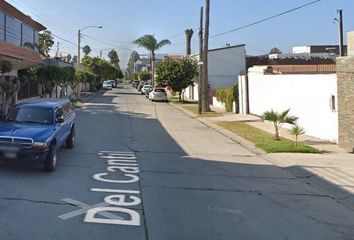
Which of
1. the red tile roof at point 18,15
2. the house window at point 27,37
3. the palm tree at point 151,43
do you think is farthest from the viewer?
the palm tree at point 151,43

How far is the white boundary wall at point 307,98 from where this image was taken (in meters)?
18.8

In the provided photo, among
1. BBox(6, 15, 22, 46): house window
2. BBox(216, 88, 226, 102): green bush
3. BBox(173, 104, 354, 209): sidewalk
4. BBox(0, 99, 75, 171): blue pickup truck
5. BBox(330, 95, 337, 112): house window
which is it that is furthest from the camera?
BBox(216, 88, 226, 102): green bush

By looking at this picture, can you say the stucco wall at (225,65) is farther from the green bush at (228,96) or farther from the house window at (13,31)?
the house window at (13,31)

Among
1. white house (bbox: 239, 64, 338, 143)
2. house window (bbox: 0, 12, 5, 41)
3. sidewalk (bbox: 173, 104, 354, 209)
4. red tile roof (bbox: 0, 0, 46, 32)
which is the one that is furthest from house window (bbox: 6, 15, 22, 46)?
sidewalk (bbox: 173, 104, 354, 209)

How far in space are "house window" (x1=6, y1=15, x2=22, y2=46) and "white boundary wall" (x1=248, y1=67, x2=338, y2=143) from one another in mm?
15572

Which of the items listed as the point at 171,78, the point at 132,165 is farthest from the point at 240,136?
the point at 171,78

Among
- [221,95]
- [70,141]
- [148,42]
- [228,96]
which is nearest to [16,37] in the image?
[228,96]

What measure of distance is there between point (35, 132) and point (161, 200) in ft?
12.1

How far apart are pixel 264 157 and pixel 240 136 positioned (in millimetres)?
5126

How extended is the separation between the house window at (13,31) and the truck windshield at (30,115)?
59.9 feet

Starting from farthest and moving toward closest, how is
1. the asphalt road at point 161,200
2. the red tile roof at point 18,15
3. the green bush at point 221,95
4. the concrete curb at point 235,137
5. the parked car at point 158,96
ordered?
the parked car at point 158,96
the green bush at point 221,95
the red tile roof at point 18,15
the concrete curb at point 235,137
the asphalt road at point 161,200

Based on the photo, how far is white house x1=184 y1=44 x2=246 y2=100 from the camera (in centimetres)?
5234

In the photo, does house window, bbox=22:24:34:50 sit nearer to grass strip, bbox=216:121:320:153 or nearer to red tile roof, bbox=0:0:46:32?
red tile roof, bbox=0:0:46:32

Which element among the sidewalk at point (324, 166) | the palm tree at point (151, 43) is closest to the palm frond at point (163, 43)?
the palm tree at point (151, 43)
